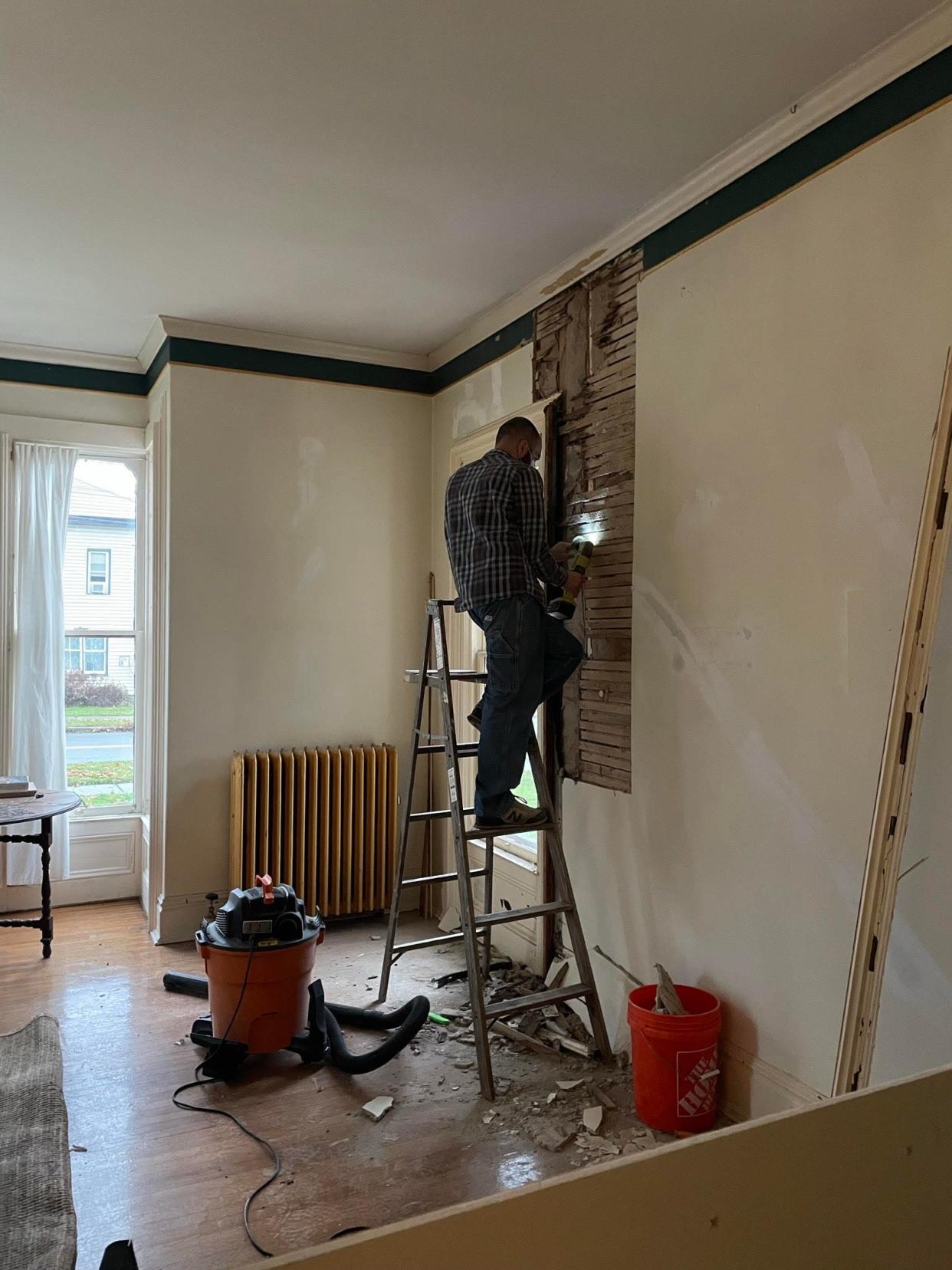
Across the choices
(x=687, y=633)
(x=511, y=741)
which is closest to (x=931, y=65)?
(x=687, y=633)

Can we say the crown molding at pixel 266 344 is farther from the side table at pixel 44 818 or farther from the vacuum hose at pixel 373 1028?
the vacuum hose at pixel 373 1028

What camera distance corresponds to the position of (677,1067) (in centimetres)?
236

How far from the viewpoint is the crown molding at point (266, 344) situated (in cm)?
398

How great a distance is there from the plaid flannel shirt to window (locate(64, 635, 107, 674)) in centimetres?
253

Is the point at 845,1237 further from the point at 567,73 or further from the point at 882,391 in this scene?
the point at 567,73

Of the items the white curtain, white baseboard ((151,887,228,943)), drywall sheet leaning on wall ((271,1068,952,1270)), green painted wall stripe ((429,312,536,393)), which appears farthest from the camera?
the white curtain

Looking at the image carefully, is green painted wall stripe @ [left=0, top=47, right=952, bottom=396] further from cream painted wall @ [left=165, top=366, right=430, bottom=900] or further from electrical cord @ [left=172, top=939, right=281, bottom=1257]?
electrical cord @ [left=172, top=939, right=281, bottom=1257]

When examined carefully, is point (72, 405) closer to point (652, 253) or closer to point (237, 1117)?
point (652, 253)

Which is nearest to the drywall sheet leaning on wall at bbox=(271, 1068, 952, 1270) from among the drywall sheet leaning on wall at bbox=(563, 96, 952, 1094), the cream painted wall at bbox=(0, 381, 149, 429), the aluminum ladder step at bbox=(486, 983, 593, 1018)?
the drywall sheet leaning on wall at bbox=(563, 96, 952, 1094)

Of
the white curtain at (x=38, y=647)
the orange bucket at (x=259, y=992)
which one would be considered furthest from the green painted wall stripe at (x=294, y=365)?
the orange bucket at (x=259, y=992)

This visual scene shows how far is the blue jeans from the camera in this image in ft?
9.18

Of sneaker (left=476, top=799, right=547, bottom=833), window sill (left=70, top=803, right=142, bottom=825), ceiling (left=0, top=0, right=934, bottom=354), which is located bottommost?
window sill (left=70, top=803, right=142, bottom=825)

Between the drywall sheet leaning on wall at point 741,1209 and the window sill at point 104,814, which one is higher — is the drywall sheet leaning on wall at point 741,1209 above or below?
above

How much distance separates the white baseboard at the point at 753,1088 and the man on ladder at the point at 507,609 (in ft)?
2.99
